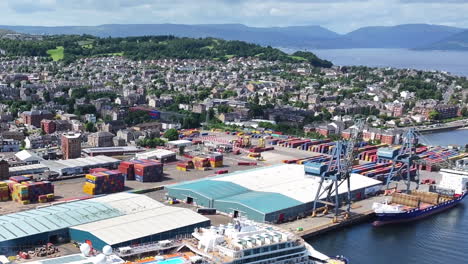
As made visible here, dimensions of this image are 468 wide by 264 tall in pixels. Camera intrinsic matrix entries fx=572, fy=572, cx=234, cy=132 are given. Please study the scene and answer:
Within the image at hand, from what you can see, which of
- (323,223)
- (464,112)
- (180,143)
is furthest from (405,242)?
(464,112)

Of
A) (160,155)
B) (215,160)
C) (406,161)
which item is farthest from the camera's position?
(160,155)

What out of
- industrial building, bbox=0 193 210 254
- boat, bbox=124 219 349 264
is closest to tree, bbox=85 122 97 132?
industrial building, bbox=0 193 210 254

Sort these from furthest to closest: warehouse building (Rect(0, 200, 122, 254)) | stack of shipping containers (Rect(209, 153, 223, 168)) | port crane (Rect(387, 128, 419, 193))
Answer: stack of shipping containers (Rect(209, 153, 223, 168))
port crane (Rect(387, 128, 419, 193))
warehouse building (Rect(0, 200, 122, 254))

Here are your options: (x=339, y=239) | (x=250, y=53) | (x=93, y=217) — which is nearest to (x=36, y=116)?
(x=93, y=217)

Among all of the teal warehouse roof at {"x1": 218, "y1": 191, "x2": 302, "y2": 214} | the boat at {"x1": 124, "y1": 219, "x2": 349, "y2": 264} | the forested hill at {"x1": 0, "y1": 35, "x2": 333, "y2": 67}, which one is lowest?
the teal warehouse roof at {"x1": 218, "y1": 191, "x2": 302, "y2": 214}

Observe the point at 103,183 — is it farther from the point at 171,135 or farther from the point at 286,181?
the point at 171,135

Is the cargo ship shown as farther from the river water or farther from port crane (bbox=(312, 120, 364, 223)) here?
port crane (bbox=(312, 120, 364, 223))

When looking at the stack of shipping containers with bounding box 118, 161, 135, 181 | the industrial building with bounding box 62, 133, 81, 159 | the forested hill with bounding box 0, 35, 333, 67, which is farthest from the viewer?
the forested hill with bounding box 0, 35, 333, 67
